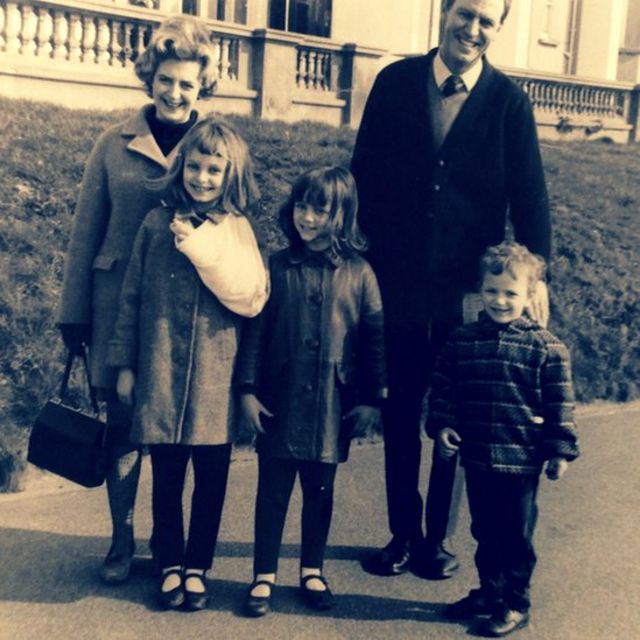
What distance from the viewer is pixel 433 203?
13.0 ft

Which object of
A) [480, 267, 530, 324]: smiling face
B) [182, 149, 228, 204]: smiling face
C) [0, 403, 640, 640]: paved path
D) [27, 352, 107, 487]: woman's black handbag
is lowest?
[0, 403, 640, 640]: paved path

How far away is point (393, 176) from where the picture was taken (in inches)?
159

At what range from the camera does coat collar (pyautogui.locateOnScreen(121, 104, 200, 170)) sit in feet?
12.2

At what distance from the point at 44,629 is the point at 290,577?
97 centimetres

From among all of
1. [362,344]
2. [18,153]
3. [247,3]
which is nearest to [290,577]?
[362,344]

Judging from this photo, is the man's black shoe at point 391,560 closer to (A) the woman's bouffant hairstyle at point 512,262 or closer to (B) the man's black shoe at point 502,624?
(B) the man's black shoe at point 502,624

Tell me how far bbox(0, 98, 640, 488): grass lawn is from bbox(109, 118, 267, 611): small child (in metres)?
0.28

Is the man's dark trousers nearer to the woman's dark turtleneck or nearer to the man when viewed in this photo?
the man

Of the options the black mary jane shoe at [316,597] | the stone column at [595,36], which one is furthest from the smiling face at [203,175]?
the stone column at [595,36]

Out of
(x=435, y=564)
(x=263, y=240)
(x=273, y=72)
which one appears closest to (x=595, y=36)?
(x=273, y=72)

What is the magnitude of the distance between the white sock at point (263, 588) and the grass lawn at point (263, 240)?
126cm

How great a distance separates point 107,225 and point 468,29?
4.97 ft

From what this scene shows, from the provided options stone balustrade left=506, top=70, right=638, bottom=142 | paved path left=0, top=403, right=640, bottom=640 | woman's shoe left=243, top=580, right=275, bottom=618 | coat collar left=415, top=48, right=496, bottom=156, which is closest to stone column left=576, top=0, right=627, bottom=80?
stone balustrade left=506, top=70, right=638, bottom=142

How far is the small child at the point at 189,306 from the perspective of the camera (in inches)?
140
